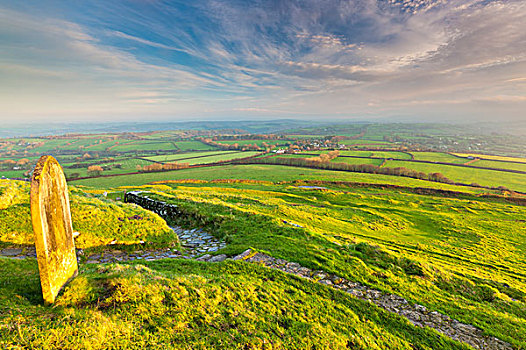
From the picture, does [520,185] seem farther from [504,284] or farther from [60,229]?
[60,229]

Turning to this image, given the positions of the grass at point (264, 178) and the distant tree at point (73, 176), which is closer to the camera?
the grass at point (264, 178)

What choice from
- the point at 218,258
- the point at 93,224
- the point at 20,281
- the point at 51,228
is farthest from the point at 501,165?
A: the point at 20,281

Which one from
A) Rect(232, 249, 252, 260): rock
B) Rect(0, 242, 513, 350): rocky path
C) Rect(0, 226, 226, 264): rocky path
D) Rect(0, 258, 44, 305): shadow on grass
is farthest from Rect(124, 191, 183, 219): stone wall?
Rect(0, 258, 44, 305): shadow on grass

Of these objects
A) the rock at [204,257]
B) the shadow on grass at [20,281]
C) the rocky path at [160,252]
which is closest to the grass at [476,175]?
the rocky path at [160,252]

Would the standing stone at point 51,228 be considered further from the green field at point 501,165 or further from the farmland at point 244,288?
the green field at point 501,165

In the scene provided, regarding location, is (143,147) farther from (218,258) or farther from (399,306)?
(399,306)

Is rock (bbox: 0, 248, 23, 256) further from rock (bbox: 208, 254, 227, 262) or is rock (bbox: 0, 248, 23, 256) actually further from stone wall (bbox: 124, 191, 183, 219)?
stone wall (bbox: 124, 191, 183, 219)
